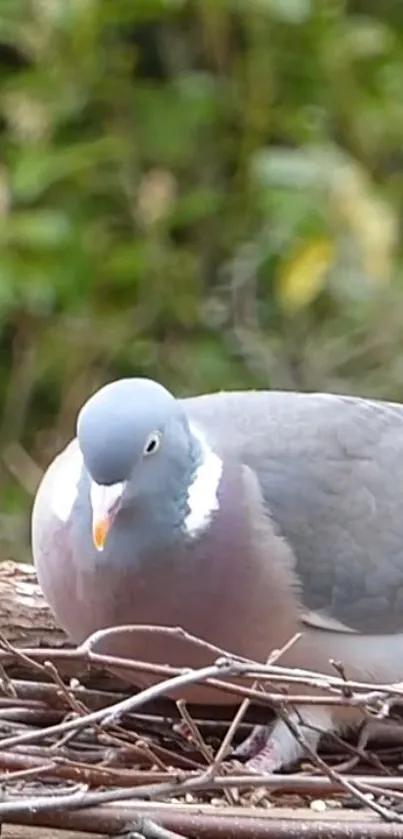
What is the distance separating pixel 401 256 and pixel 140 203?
449mm

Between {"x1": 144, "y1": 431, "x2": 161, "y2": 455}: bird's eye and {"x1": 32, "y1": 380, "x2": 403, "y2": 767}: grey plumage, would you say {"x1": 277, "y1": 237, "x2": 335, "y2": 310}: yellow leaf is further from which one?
{"x1": 144, "y1": 431, "x2": 161, "y2": 455}: bird's eye

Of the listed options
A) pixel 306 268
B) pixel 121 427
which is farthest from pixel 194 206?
pixel 121 427

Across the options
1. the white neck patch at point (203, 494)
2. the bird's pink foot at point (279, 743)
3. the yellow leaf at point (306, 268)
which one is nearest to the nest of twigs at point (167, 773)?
the bird's pink foot at point (279, 743)

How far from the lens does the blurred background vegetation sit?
2438 mm

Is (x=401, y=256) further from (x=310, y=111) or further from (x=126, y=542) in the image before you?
(x=126, y=542)

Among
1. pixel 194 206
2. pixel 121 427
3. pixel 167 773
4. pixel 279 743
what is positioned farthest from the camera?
pixel 194 206

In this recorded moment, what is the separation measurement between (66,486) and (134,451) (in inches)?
5.4

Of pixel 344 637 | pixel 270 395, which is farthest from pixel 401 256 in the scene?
pixel 344 637

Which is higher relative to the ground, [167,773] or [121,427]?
[121,427]

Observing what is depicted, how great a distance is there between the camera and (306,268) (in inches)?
95.2

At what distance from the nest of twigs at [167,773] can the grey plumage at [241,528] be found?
0.09 metres

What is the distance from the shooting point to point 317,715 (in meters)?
1.52

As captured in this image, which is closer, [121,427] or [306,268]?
[121,427]

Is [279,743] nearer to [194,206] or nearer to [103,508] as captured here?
[103,508]
